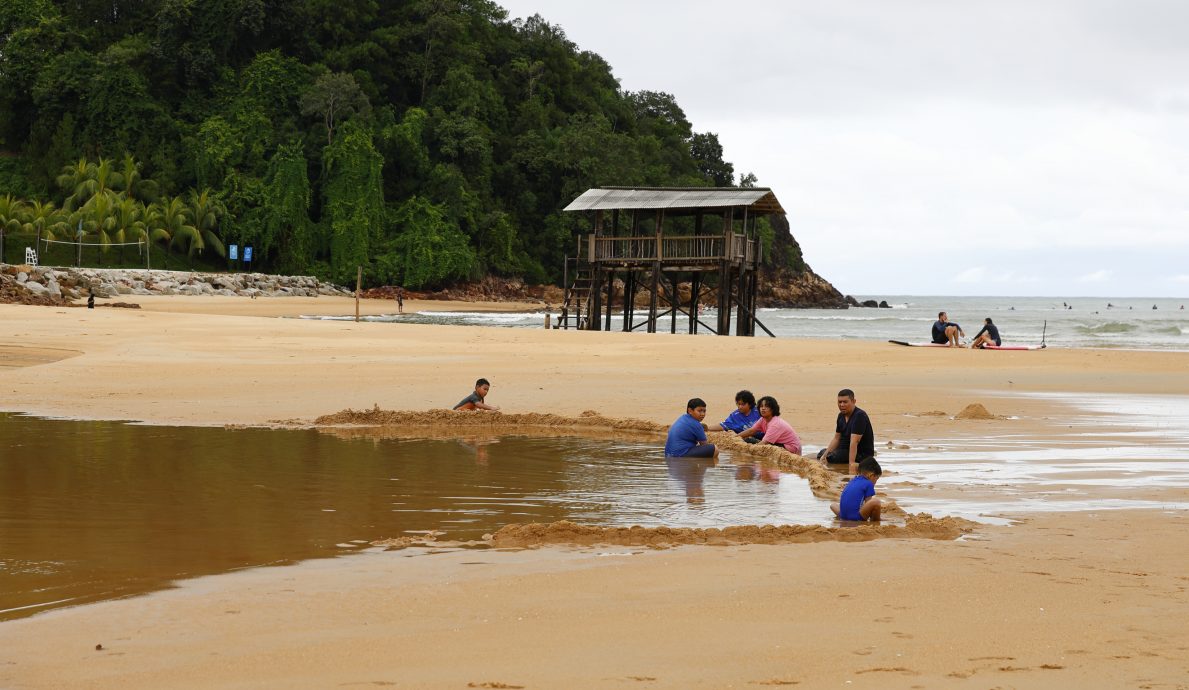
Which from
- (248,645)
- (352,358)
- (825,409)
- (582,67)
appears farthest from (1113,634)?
(582,67)

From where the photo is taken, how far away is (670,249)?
40.7 metres

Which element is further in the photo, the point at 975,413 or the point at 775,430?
the point at 975,413

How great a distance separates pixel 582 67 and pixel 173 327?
6251 centimetres

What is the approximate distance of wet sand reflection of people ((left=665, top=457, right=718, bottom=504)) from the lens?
9.87 metres

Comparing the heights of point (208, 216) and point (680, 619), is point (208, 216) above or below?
above

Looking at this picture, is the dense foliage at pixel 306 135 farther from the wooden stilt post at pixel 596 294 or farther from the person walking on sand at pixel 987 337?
the person walking on sand at pixel 987 337

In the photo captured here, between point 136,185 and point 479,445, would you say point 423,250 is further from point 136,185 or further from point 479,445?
point 479,445

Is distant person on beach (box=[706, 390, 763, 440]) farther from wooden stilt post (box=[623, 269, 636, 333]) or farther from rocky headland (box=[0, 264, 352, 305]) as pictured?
wooden stilt post (box=[623, 269, 636, 333])

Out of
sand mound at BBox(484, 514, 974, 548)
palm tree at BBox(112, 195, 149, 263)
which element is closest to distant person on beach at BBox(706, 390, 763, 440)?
sand mound at BBox(484, 514, 974, 548)

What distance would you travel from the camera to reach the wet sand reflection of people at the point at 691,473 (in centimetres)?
987

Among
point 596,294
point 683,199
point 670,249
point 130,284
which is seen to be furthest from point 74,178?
point 683,199

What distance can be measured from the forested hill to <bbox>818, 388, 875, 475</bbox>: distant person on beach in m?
54.8

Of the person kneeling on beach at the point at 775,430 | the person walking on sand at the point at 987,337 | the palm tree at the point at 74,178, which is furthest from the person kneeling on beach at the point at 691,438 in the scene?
the palm tree at the point at 74,178

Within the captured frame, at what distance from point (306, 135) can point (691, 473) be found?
6161 centimetres
